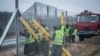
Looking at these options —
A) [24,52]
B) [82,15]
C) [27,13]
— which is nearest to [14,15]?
[24,52]

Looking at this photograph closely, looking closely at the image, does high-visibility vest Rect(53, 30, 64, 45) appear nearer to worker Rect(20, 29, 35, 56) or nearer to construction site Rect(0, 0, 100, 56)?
construction site Rect(0, 0, 100, 56)

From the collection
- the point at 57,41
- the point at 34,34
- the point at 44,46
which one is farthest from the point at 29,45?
the point at 57,41

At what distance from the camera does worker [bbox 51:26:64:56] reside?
1061 cm

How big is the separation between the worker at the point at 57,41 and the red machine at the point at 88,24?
37.2 feet

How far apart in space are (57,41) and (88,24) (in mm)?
11773

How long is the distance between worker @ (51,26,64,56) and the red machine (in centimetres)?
1134

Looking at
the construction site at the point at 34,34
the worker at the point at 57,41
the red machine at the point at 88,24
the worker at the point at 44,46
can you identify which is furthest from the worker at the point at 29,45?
the red machine at the point at 88,24

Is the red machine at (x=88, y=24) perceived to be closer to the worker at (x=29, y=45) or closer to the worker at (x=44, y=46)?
the worker at (x=44, y=46)

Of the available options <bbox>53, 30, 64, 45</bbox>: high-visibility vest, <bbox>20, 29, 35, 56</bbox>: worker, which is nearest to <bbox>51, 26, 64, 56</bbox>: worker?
<bbox>53, 30, 64, 45</bbox>: high-visibility vest

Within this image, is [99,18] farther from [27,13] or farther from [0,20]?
[27,13]

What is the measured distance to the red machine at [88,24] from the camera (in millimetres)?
21984

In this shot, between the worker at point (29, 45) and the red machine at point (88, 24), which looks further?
the red machine at point (88, 24)

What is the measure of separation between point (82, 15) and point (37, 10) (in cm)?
921

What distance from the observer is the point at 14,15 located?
6.98m
